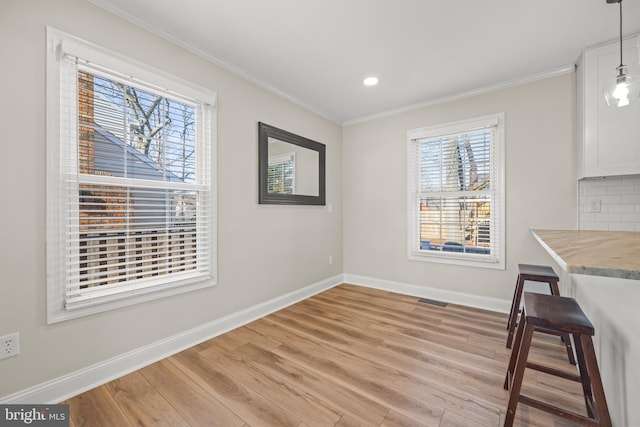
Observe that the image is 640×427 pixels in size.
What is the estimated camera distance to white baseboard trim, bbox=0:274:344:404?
1586mm

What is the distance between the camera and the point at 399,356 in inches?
83.8

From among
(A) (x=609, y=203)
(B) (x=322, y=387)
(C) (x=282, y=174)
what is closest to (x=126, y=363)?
(B) (x=322, y=387)

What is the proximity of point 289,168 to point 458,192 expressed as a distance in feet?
6.88

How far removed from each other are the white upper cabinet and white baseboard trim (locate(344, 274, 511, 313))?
156 cm

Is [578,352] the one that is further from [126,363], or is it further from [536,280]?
[126,363]

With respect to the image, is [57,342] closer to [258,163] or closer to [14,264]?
[14,264]

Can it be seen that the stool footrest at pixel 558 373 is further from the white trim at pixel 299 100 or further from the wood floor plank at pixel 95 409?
the white trim at pixel 299 100

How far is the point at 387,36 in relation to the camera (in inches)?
86.3

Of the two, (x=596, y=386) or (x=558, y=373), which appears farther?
(x=558, y=373)

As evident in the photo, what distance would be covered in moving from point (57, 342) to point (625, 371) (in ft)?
9.88

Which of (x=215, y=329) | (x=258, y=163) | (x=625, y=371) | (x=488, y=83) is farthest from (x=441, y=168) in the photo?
(x=215, y=329)

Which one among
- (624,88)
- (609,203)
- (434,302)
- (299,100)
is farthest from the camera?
(299,100)

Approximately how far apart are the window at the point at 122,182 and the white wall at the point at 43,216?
0.24ft

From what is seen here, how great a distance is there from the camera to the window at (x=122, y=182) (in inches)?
65.4
